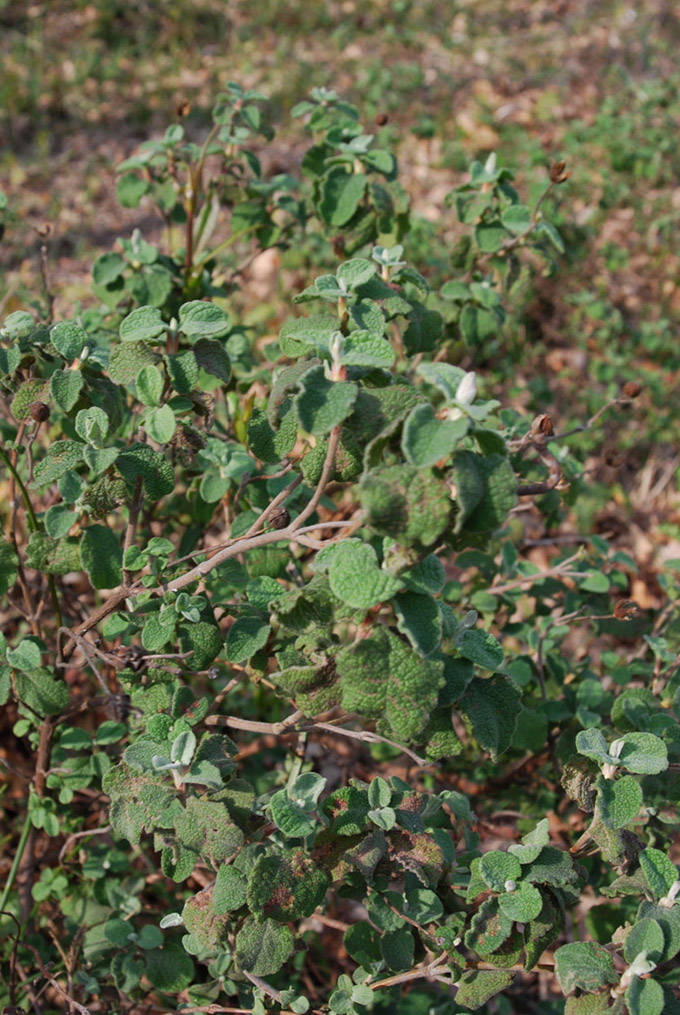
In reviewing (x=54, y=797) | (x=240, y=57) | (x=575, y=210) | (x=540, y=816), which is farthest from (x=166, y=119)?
→ (x=540, y=816)

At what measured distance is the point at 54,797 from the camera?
2145 mm

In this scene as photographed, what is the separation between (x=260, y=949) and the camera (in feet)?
4.51

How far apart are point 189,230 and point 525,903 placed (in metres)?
1.90

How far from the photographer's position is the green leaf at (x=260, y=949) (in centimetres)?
137

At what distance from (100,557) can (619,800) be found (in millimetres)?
1031

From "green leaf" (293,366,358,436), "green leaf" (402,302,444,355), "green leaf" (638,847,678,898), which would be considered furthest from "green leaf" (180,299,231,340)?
"green leaf" (638,847,678,898)

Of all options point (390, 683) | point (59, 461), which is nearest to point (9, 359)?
point (59, 461)

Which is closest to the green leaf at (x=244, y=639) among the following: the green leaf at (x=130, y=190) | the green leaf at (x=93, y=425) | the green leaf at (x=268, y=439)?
the green leaf at (x=268, y=439)

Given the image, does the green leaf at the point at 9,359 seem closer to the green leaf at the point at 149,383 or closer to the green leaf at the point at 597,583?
the green leaf at the point at 149,383

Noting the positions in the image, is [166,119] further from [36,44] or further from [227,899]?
[227,899]

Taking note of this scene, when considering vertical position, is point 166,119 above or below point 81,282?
above

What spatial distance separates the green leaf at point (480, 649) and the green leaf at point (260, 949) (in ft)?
1.86

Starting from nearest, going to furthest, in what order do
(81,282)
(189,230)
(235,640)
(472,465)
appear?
(472,465)
(235,640)
(189,230)
(81,282)

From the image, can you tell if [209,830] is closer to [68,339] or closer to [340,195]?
[68,339]
